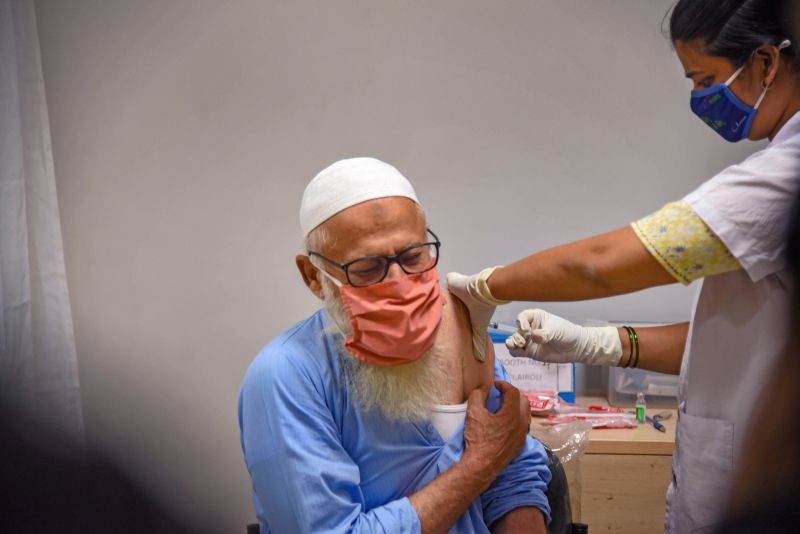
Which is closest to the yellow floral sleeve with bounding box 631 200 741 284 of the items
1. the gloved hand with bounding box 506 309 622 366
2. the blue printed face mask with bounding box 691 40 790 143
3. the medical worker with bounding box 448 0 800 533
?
the medical worker with bounding box 448 0 800 533

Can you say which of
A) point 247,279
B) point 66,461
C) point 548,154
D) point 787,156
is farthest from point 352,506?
point 548,154

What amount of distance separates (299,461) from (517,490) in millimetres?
520

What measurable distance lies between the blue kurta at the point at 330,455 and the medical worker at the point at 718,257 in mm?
327

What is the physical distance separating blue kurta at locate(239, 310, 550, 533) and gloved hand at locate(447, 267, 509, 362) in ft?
0.38

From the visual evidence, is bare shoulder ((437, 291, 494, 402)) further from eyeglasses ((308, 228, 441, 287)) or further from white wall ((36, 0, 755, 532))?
white wall ((36, 0, 755, 532))

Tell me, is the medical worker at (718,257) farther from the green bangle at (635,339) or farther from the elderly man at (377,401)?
the green bangle at (635,339)

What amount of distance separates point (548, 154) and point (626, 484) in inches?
48.4

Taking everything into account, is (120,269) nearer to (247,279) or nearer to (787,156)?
(247,279)

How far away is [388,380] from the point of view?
130 cm

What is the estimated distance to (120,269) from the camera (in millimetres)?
2520

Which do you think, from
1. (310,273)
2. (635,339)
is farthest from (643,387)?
(310,273)

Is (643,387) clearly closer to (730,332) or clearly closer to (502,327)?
(502,327)

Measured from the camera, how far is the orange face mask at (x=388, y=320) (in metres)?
1.25

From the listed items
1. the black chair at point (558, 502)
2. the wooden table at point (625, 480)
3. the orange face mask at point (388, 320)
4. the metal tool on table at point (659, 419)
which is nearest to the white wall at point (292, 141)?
the metal tool on table at point (659, 419)
